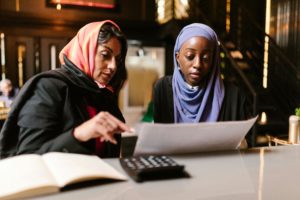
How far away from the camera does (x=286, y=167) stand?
0.83 meters

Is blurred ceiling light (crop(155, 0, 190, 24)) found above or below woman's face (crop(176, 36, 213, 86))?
above

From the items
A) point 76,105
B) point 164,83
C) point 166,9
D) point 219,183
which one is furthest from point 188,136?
point 166,9

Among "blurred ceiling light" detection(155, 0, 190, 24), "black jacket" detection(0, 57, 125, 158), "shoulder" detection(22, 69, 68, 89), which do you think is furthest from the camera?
"blurred ceiling light" detection(155, 0, 190, 24)

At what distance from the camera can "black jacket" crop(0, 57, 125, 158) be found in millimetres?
889

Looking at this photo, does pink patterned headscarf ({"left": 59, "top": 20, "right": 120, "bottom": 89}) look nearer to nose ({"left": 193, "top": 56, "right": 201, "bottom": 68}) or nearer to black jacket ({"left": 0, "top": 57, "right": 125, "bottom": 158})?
black jacket ({"left": 0, "top": 57, "right": 125, "bottom": 158})

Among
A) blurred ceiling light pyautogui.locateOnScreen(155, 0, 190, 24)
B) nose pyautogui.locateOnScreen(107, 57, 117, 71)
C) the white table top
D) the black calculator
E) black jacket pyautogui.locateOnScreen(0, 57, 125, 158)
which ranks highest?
blurred ceiling light pyautogui.locateOnScreen(155, 0, 190, 24)

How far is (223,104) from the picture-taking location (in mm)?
1386

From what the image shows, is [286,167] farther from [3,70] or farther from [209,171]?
[3,70]

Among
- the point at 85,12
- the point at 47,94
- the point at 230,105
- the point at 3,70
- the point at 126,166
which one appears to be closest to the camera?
the point at 126,166

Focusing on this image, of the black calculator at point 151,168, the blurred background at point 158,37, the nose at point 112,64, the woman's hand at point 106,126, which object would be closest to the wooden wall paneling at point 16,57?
the blurred background at point 158,37

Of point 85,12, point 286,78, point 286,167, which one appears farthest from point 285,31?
point 286,167

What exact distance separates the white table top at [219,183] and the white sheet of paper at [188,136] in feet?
0.11

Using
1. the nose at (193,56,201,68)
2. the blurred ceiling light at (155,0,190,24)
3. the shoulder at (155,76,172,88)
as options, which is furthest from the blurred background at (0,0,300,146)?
the nose at (193,56,201,68)

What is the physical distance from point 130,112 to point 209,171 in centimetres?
512
